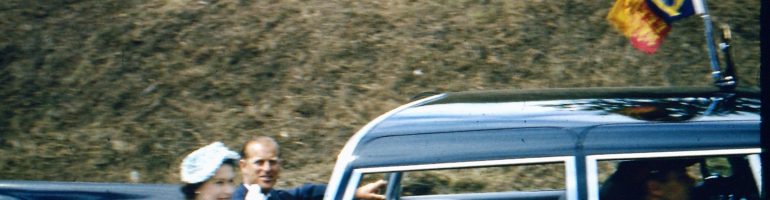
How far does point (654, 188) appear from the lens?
3.51 metres

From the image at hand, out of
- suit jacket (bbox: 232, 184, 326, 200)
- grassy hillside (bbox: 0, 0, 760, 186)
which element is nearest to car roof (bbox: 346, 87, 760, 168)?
suit jacket (bbox: 232, 184, 326, 200)

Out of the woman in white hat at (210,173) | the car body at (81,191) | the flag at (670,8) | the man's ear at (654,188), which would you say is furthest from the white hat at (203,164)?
the flag at (670,8)

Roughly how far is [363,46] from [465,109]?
197 inches

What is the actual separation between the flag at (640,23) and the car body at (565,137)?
3.50ft

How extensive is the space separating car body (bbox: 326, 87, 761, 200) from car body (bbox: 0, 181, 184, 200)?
67.4 inches

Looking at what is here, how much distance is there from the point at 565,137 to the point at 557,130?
0.05 m

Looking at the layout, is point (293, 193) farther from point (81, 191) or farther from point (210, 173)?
point (81, 191)

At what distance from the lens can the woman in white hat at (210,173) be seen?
173 inches

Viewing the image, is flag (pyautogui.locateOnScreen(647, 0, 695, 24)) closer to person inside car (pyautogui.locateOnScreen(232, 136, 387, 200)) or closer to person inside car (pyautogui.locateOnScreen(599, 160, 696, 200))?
person inside car (pyautogui.locateOnScreen(599, 160, 696, 200))

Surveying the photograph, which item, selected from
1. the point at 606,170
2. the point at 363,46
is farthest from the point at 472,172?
the point at 606,170

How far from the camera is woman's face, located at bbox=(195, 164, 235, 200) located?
4414 millimetres

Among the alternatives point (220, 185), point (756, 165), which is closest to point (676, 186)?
point (756, 165)

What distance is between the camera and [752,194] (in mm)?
3615

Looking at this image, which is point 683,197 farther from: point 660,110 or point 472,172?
point 472,172
